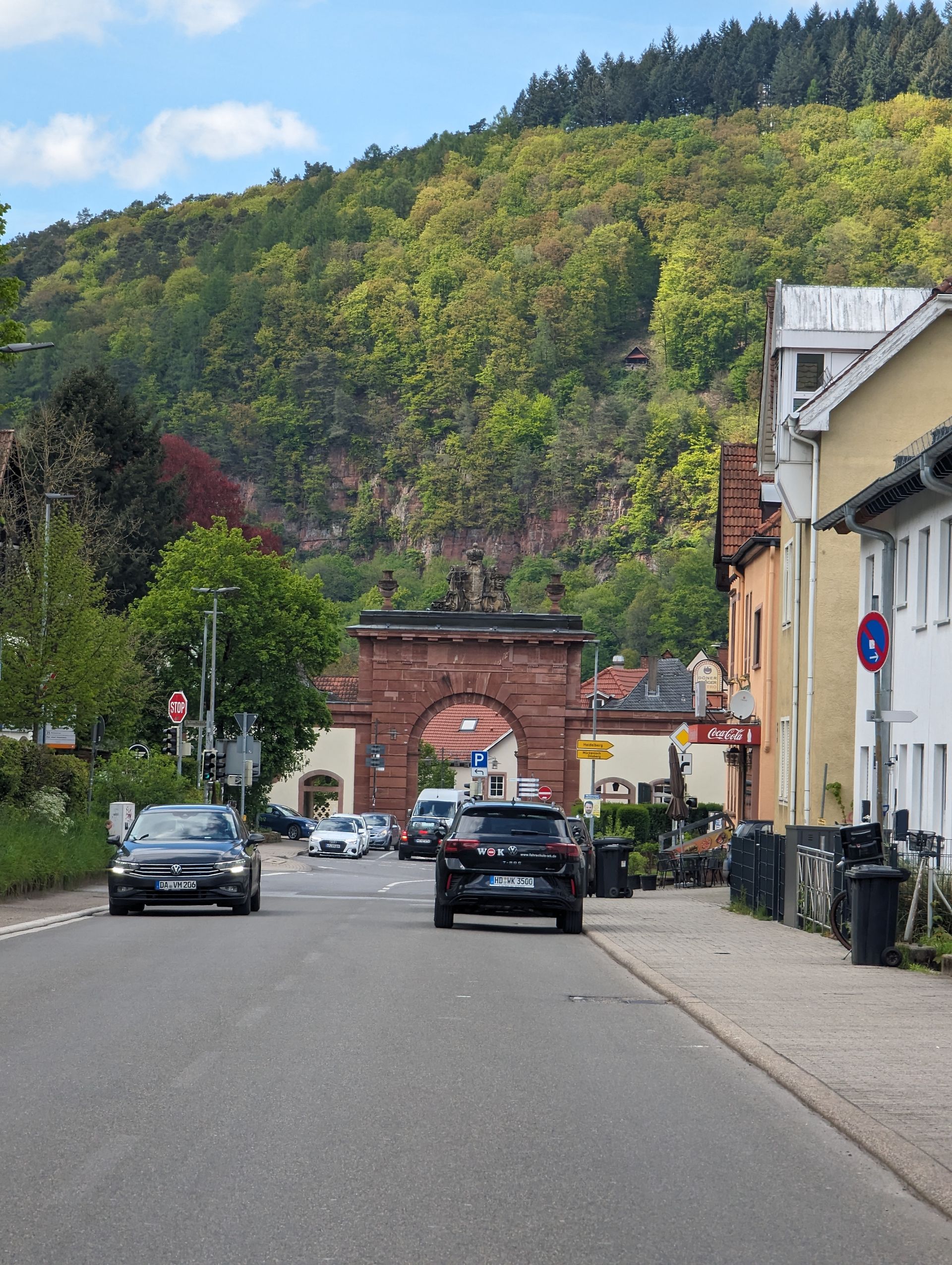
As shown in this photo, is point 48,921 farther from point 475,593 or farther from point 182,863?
point 475,593

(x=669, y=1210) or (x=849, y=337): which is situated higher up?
(x=849, y=337)

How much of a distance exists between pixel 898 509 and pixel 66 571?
1610 centimetres

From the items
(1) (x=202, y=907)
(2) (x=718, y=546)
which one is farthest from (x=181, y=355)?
(1) (x=202, y=907)

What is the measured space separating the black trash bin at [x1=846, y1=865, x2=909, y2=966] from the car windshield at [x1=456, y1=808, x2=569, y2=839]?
17.7ft

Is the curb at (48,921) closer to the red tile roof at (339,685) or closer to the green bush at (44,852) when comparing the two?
the green bush at (44,852)

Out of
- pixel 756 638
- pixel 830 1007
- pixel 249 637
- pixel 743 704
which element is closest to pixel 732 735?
pixel 743 704

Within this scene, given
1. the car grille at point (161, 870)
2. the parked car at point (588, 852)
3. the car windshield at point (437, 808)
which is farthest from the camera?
the car windshield at point (437, 808)

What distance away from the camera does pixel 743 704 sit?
38.0 m

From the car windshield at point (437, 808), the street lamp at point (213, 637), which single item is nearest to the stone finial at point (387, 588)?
the street lamp at point (213, 637)

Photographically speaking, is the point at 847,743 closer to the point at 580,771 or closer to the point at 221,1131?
the point at 221,1131

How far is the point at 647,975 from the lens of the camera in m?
17.2

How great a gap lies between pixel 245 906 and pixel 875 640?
34.5 feet

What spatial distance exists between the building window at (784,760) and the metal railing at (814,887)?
380 inches

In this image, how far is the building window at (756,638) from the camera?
39688mm
